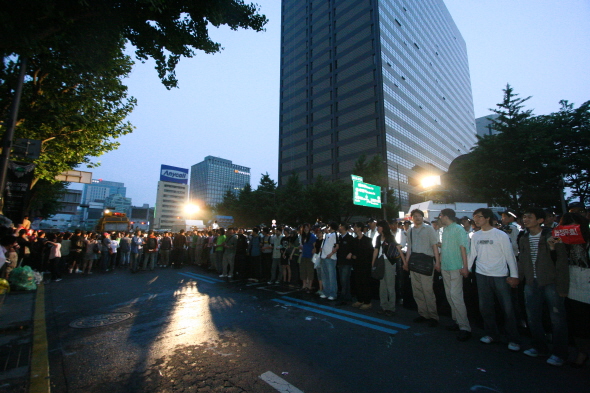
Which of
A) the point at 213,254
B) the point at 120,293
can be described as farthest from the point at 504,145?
the point at 120,293

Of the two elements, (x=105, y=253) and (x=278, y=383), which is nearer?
(x=278, y=383)

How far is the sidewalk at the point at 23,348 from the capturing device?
8.77ft

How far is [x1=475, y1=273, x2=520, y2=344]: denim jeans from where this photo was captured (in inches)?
147

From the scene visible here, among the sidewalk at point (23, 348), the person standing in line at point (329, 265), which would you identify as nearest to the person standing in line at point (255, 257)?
the person standing in line at point (329, 265)

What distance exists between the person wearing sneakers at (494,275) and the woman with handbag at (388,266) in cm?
158

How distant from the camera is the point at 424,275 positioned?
4898 mm

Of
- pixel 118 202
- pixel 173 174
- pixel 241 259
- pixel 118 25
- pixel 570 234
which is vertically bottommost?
pixel 241 259

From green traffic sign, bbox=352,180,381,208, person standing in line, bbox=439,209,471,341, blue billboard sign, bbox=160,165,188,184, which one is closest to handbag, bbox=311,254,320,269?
person standing in line, bbox=439,209,471,341

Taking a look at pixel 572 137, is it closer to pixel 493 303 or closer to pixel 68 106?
pixel 493 303

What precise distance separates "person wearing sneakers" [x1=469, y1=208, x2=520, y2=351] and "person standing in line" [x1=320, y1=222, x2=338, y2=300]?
3.29 m

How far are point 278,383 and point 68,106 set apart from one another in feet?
44.2

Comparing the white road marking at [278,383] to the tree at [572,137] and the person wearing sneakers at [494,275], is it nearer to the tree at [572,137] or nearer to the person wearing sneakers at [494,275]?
the person wearing sneakers at [494,275]

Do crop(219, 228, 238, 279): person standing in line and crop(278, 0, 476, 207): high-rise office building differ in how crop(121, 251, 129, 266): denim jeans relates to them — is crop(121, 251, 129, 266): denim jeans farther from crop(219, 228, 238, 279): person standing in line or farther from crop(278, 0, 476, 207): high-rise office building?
crop(278, 0, 476, 207): high-rise office building

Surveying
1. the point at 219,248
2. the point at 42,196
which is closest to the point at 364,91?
the point at 219,248
